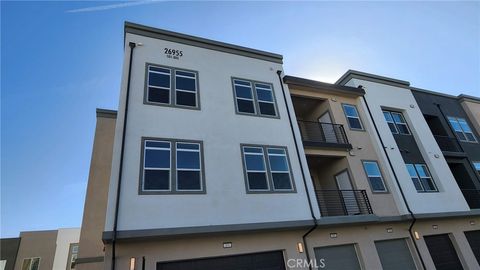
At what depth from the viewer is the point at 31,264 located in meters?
23.3

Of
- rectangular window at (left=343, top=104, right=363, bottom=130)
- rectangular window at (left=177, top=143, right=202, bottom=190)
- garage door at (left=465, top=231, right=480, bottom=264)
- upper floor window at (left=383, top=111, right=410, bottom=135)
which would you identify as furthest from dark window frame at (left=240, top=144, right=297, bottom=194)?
garage door at (left=465, top=231, right=480, bottom=264)

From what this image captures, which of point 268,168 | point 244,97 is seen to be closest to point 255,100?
point 244,97

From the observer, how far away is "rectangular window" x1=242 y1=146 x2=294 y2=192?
9.52 metres

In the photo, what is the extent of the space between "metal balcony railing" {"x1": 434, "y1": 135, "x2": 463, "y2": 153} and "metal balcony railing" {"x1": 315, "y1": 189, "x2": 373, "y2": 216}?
839 centimetres

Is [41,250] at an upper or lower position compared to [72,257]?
upper

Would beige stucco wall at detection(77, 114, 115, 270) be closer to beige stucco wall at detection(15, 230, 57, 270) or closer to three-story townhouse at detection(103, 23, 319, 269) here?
three-story townhouse at detection(103, 23, 319, 269)

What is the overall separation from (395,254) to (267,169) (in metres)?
6.37

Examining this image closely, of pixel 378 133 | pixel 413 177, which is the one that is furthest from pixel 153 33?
pixel 413 177

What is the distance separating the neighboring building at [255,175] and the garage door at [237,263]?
0.03 m

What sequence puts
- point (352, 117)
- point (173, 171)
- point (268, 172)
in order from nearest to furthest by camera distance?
point (173, 171), point (268, 172), point (352, 117)

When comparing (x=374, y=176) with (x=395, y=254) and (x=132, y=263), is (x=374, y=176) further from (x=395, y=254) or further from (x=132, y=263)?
(x=132, y=263)

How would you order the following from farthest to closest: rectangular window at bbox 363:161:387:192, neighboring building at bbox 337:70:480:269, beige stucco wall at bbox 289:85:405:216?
rectangular window at bbox 363:161:387:192 → neighboring building at bbox 337:70:480:269 → beige stucco wall at bbox 289:85:405:216

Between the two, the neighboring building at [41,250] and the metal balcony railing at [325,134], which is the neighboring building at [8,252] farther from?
the metal balcony railing at [325,134]

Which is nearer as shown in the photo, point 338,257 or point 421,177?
point 338,257
